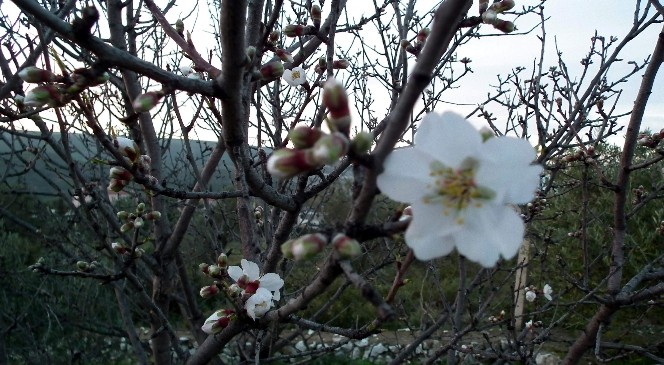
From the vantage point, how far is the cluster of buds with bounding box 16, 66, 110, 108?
120cm

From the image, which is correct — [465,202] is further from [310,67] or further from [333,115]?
[310,67]

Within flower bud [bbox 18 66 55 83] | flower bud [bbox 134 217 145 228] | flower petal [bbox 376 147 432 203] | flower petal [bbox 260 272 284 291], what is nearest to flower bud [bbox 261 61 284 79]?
flower bud [bbox 18 66 55 83]

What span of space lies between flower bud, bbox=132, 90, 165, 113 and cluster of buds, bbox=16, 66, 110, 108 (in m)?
0.09

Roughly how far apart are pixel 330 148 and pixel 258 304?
1082 millimetres

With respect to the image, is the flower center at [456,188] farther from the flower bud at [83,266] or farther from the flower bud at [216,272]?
the flower bud at [83,266]

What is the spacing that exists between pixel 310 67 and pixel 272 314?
275 cm

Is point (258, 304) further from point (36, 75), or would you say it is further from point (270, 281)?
point (36, 75)

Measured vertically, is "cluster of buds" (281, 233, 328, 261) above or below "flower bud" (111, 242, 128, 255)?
below

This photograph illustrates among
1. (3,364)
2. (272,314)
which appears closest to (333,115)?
(272,314)

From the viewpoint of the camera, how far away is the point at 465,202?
100 cm

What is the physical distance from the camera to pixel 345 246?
33.3 inches

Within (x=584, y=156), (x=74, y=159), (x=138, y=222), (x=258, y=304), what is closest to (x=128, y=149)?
(x=258, y=304)

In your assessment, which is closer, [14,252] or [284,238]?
[284,238]

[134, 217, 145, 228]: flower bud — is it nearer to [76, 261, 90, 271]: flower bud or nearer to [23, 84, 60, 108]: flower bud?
[76, 261, 90, 271]: flower bud
